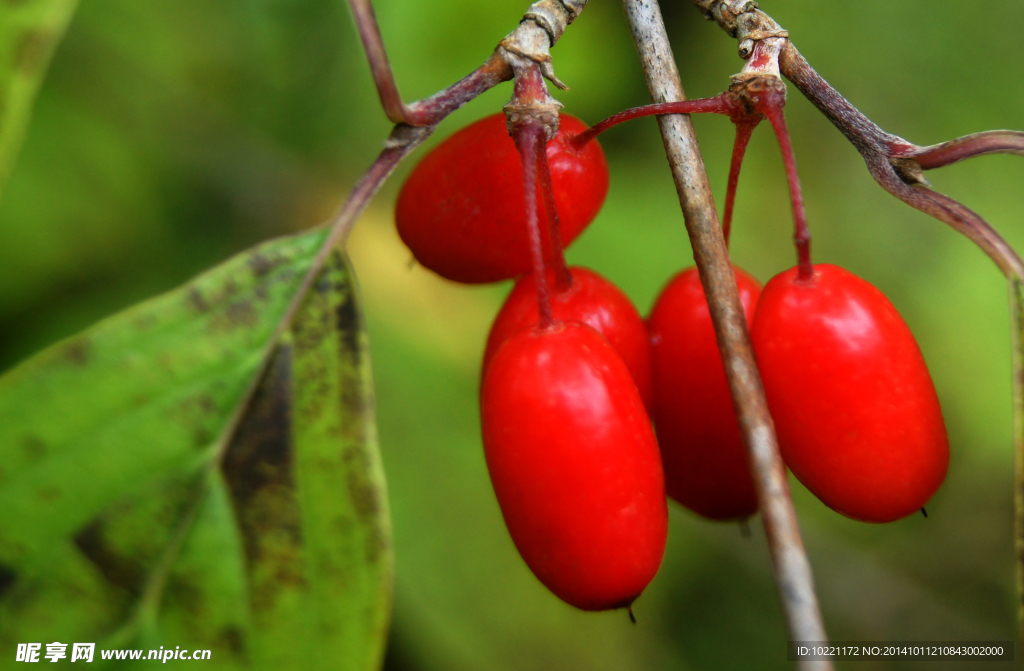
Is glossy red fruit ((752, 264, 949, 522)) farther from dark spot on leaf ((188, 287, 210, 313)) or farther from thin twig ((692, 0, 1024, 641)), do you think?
dark spot on leaf ((188, 287, 210, 313))

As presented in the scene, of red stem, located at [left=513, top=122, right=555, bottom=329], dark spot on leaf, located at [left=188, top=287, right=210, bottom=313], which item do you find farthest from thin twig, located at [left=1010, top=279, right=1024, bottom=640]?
dark spot on leaf, located at [left=188, top=287, right=210, bottom=313]

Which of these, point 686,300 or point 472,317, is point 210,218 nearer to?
point 472,317

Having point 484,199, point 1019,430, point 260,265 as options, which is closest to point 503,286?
point 484,199

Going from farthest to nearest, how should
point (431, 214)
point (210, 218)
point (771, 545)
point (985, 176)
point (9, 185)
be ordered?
point (985, 176)
point (210, 218)
point (9, 185)
point (431, 214)
point (771, 545)

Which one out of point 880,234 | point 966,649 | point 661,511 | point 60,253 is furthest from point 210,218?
point 966,649

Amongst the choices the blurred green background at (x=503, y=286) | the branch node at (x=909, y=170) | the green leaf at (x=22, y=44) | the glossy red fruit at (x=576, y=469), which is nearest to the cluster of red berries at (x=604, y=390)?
the glossy red fruit at (x=576, y=469)

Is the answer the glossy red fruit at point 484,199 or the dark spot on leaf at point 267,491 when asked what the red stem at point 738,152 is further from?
the dark spot on leaf at point 267,491

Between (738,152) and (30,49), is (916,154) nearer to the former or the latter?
(738,152)
